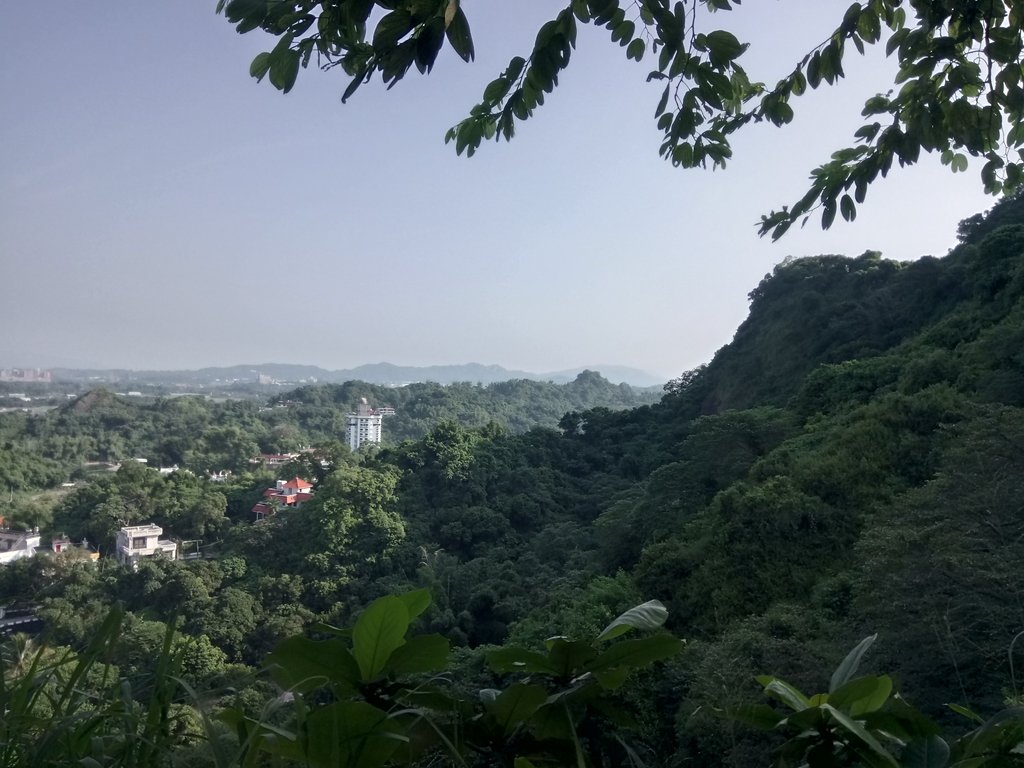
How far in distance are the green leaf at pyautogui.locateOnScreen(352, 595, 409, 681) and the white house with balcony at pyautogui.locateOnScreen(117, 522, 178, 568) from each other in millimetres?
13292

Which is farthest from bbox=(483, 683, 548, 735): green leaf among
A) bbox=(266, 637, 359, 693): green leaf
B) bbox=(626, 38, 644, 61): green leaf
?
bbox=(626, 38, 644, 61): green leaf

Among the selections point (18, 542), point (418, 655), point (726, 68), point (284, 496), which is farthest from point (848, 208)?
point (284, 496)

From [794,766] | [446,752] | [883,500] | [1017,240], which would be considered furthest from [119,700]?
[1017,240]

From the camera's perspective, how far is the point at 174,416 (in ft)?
83.3

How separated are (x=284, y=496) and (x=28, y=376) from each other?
41.0 ft

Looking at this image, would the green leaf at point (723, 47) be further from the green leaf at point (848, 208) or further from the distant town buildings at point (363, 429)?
the distant town buildings at point (363, 429)

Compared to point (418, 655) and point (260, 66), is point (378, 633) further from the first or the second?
point (260, 66)

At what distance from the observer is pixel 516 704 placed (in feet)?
1.73

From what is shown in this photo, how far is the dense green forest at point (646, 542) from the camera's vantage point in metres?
0.57

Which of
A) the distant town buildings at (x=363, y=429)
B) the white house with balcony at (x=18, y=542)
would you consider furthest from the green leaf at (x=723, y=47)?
the distant town buildings at (x=363, y=429)

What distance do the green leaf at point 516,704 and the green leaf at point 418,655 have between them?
51 mm

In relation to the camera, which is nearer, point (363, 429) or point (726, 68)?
point (726, 68)

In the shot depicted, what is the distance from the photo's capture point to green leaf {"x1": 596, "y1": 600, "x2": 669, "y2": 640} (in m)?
0.53

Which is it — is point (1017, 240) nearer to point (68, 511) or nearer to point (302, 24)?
point (302, 24)
